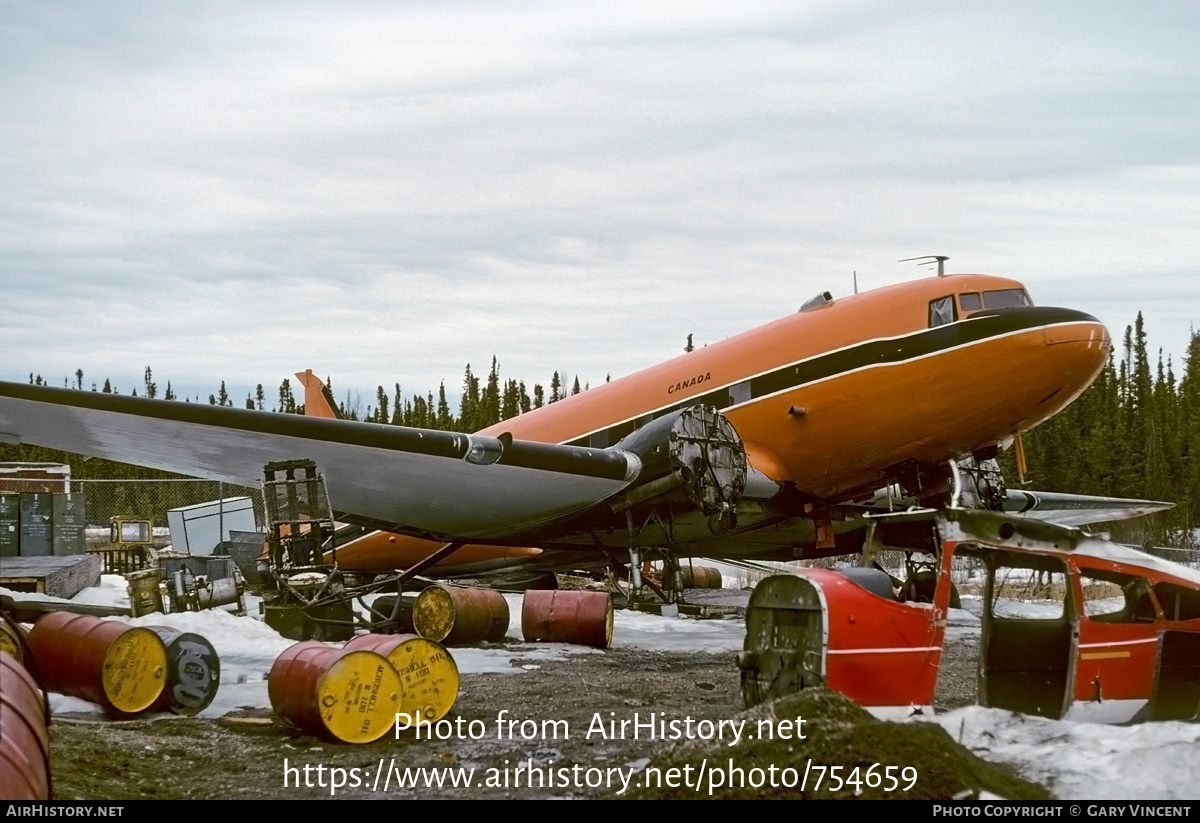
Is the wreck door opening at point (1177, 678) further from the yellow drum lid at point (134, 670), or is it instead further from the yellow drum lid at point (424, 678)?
the yellow drum lid at point (134, 670)

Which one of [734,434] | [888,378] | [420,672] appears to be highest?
[888,378]

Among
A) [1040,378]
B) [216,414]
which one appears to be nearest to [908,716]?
[1040,378]

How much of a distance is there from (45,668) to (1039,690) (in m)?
9.76

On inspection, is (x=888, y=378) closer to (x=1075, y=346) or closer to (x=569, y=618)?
(x=1075, y=346)

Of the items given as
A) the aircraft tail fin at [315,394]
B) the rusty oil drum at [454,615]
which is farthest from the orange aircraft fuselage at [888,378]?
the aircraft tail fin at [315,394]

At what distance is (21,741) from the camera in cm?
502

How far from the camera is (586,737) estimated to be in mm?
9359

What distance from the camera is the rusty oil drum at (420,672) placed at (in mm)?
9469

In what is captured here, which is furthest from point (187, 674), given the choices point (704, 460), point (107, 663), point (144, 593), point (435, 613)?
point (144, 593)

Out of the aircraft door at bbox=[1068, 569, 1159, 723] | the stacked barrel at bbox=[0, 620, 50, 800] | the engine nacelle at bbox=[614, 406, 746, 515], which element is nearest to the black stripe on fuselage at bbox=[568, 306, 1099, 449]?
the engine nacelle at bbox=[614, 406, 746, 515]

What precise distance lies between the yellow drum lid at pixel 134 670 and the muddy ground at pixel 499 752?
0.93 feet

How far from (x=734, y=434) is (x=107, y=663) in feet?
26.8

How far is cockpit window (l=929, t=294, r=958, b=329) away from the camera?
14.3 m

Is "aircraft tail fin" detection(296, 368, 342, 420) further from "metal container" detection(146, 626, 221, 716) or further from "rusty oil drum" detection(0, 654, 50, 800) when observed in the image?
"rusty oil drum" detection(0, 654, 50, 800)
